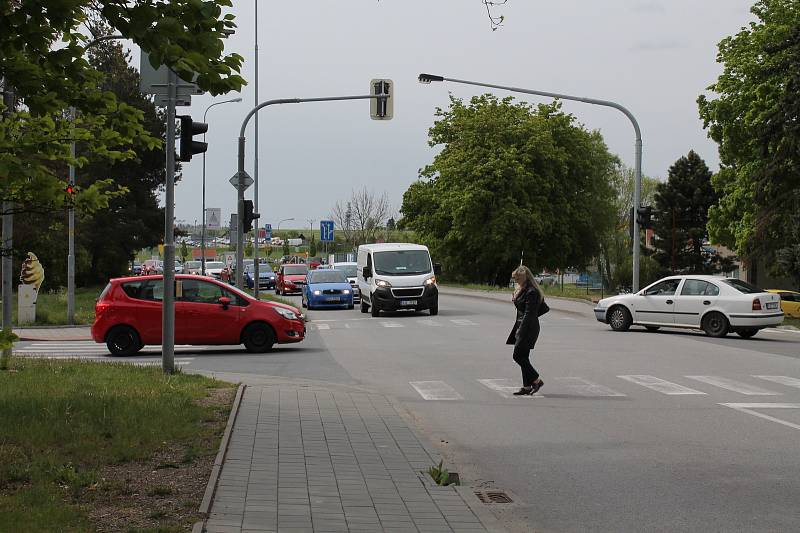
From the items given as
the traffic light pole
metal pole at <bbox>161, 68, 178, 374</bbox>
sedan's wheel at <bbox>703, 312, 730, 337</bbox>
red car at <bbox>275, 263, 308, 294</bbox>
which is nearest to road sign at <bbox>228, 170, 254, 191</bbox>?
the traffic light pole

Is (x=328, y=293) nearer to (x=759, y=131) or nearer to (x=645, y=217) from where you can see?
(x=645, y=217)

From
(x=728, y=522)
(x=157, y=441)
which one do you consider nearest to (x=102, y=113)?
(x=157, y=441)

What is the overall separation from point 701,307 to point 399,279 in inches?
439

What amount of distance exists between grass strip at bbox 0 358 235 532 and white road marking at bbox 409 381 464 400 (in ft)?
8.61

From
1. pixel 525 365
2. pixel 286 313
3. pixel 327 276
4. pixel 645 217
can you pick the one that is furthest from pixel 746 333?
pixel 327 276

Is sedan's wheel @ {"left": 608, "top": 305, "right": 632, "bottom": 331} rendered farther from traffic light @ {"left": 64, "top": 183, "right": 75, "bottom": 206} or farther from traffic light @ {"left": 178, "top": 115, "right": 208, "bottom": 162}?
traffic light @ {"left": 64, "top": 183, "right": 75, "bottom": 206}

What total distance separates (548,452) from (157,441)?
348cm

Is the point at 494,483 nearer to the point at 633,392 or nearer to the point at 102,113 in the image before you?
the point at 102,113

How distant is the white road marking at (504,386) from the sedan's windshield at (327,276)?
25059 mm

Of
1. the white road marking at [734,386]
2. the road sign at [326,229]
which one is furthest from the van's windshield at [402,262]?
the road sign at [326,229]

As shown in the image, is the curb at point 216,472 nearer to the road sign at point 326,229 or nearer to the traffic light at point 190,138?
the traffic light at point 190,138

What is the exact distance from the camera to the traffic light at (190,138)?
51.5ft

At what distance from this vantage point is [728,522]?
6.94 metres

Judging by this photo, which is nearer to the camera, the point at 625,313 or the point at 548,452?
the point at 548,452
